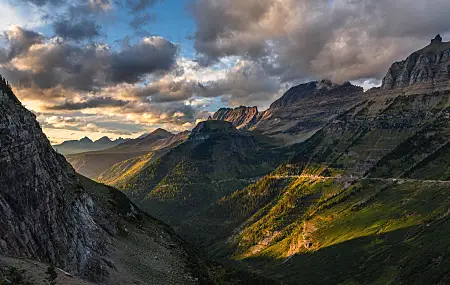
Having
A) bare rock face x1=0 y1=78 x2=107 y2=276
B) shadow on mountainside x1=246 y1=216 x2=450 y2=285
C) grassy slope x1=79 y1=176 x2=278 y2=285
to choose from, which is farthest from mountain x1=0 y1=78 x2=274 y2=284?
shadow on mountainside x1=246 y1=216 x2=450 y2=285

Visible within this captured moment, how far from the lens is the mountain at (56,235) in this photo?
5700cm

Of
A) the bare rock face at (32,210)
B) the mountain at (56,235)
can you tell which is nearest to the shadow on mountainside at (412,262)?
the mountain at (56,235)

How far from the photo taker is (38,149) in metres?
87.6

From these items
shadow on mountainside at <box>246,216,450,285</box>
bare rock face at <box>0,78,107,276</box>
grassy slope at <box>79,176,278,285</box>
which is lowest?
shadow on mountainside at <box>246,216,450,285</box>

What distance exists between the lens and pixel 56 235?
7262 cm

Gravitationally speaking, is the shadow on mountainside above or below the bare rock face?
below

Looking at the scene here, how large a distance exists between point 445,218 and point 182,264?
154328 mm

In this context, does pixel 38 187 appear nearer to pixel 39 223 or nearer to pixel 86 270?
pixel 39 223

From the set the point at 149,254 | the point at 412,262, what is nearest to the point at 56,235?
the point at 149,254

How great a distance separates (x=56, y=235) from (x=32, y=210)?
24.0ft

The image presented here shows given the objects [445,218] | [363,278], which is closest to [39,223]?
[363,278]

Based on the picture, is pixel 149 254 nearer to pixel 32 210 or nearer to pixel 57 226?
pixel 57 226

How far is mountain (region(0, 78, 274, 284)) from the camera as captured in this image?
57.0 meters

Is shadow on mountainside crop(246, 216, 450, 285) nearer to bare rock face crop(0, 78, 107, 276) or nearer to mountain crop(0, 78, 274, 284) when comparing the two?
mountain crop(0, 78, 274, 284)
